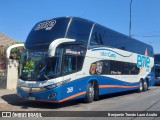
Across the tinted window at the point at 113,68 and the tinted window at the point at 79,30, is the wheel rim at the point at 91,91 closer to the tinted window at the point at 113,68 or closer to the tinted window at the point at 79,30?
the tinted window at the point at 113,68

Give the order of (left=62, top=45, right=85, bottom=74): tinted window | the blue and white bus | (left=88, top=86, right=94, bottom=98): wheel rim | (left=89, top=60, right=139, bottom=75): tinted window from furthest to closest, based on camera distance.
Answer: (left=89, top=60, right=139, bottom=75): tinted window, (left=88, top=86, right=94, bottom=98): wheel rim, (left=62, top=45, right=85, bottom=74): tinted window, the blue and white bus

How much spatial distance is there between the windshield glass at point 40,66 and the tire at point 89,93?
8.88 ft

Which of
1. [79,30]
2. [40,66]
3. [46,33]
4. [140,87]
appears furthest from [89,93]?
[140,87]

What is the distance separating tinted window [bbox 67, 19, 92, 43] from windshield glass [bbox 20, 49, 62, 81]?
128 cm

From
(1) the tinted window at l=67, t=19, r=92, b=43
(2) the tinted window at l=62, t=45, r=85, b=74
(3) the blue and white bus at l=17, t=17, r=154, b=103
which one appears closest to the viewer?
(3) the blue and white bus at l=17, t=17, r=154, b=103

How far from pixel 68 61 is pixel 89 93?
8.02 feet

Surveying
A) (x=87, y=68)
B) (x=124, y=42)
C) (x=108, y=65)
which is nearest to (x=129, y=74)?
(x=124, y=42)

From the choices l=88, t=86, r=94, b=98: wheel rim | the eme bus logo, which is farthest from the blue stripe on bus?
the eme bus logo

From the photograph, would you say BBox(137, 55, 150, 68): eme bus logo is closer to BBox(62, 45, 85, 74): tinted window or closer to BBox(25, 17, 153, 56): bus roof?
BBox(25, 17, 153, 56): bus roof

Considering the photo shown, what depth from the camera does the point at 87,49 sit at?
14.7m

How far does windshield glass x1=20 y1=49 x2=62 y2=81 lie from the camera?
12.5m

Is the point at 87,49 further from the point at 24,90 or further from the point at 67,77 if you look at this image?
the point at 24,90

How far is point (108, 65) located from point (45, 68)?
18.1 ft

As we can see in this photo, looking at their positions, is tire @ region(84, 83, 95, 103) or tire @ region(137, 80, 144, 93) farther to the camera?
tire @ region(137, 80, 144, 93)
